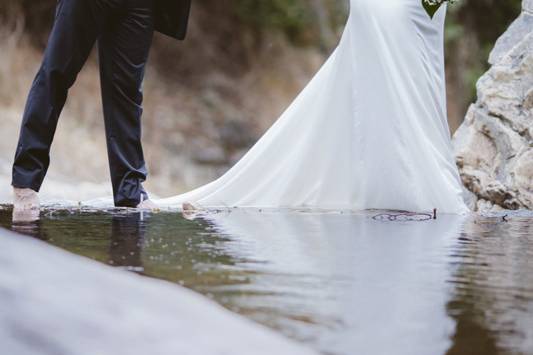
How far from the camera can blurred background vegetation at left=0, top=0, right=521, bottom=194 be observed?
39.3 feet

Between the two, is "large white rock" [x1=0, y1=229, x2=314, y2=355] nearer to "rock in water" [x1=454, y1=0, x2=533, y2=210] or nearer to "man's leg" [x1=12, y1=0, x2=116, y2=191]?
"man's leg" [x1=12, y1=0, x2=116, y2=191]

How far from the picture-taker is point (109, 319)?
5.42 feet

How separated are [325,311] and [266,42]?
13.6m

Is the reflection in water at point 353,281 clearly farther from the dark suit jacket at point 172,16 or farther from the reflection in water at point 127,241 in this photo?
the dark suit jacket at point 172,16

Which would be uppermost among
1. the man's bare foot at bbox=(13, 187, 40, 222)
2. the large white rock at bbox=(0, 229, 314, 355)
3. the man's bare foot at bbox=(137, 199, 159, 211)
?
the man's bare foot at bbox=(13, 187, 40, 222)

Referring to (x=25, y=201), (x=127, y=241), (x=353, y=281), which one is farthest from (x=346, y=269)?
(x=25, y=201)

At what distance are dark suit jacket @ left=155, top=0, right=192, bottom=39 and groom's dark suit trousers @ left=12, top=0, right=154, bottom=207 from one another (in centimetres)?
13

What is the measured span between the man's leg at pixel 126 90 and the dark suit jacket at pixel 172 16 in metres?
0.13

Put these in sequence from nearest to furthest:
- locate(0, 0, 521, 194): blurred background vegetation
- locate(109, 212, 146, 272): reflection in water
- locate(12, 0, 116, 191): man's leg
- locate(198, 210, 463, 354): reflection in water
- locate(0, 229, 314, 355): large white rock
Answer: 1. locate(0, 229, 314, 355): large white rock
2. locate(198, 210, 463, 354): reflection in water
3. locate(109, 212, 146, 272): reflection in water
4. locate(12, 0, 116, 191): man's leg
5. locate(0, 0, 521, 194): blurred background vegetation

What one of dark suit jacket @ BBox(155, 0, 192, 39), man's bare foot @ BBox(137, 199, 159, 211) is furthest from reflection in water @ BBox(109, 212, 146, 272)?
dark suit jacket @ BBox(155, 0, 192, 39)

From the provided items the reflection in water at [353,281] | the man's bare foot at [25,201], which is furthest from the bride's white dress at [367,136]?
the man's bare foot at [25,201]

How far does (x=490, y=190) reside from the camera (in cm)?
501

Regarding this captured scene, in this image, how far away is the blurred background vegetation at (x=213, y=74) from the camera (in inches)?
472

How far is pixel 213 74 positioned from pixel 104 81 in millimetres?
10556
